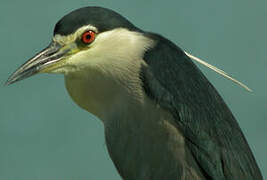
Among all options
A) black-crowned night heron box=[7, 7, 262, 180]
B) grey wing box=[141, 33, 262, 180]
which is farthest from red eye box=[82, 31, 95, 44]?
grey wing box=[141, 33, 262, 180]

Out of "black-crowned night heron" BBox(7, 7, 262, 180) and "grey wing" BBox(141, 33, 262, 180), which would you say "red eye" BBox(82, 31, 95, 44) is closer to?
"black-crowned night heron" BBox(7, 7, 262, 180)

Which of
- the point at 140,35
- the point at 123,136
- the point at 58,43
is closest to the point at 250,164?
the point at 123,136

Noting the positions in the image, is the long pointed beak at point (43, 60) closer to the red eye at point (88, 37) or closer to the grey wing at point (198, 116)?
the red eye at point (88, 37)

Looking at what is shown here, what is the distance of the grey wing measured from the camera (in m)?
1.53

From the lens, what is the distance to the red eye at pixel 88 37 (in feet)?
5.11

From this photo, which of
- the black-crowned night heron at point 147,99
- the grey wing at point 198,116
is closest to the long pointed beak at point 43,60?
the black-crowned night heron at point 147,99

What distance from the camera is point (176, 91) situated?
5.07 ft

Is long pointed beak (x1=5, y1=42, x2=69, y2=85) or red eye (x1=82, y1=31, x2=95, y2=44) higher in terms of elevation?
red eye (x1=82, y1=31, x2=95, y2=44)

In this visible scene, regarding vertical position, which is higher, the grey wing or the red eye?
the red eye

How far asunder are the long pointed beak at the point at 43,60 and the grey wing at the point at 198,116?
211 millimetres

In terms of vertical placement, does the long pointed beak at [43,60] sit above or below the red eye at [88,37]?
below

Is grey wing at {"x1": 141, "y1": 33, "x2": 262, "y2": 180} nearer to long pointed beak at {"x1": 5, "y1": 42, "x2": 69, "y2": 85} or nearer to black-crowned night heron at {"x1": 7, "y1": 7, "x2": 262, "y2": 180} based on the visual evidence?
black-crowned night heron at {"x1": 7, "y1": 7, "x2": 262, "y2": 180}

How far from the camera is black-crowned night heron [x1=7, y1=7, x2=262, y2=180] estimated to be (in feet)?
5.06

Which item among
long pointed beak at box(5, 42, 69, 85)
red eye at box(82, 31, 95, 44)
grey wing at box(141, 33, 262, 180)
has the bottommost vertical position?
grey wing at box(141, 33, 262, 180)
